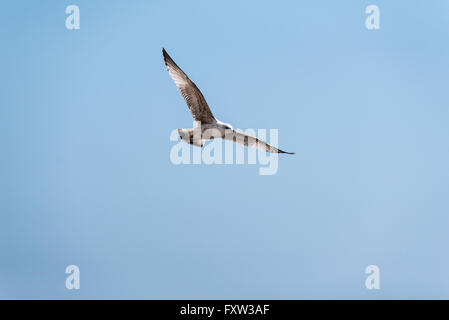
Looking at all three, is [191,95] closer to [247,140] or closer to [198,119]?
[198,119]

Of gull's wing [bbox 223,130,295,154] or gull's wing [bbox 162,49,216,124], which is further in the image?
gull's wing [bbox 223,130,295,154]

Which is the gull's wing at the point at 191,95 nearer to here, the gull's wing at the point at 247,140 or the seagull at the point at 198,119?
the seagull at the point at 198,119

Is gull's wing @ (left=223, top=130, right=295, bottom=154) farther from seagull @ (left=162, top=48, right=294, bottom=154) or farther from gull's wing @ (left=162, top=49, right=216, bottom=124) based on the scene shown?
gull's wing @ (left=162, top=49, right=216, bottom=124)

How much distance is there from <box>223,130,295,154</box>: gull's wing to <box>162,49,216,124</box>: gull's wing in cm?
51

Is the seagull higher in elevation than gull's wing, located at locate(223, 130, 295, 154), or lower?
higher

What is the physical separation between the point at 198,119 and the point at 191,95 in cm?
60

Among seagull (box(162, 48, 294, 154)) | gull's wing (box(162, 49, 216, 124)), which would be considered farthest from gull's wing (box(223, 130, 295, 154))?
gull's wing (box(162, 49, 216, 124))

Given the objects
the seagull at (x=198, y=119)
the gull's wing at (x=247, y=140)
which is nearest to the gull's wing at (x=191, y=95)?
the seagull at (x=198, y=119)

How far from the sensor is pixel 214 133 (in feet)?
38.4

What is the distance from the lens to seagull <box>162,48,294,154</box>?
11.5m
